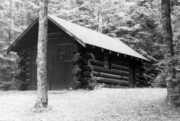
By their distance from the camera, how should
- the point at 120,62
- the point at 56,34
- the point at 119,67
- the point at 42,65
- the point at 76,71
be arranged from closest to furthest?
1. the point at 42,65
2. the point at 76,71
3. the point at 56,34
4. the point at 119,67
5. the point at 120,62

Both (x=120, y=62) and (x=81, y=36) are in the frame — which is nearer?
(x=81, y=36)

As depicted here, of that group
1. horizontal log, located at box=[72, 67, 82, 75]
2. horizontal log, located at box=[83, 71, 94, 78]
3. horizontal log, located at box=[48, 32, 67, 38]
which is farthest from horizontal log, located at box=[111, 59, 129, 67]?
horizontal log, located at box=[48, 32, 67, 38]

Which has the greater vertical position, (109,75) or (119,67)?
(119,67)

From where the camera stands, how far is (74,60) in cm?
1764

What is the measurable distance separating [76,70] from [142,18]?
18.2 metres

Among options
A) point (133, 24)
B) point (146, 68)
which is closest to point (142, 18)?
point (133, 24)

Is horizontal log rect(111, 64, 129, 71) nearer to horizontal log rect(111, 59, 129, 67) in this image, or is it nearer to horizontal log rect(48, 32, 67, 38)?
horizontal log rect(111, 59, 129, 67)

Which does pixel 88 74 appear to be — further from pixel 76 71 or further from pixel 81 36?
pixel 81 36

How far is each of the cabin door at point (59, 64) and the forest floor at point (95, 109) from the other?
429cm

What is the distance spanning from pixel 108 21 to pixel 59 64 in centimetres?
1874

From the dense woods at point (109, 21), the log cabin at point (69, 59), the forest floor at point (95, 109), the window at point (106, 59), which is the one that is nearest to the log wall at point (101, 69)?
the log cabin at point (69, 59)

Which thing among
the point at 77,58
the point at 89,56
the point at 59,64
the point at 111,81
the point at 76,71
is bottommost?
the point at 111,81

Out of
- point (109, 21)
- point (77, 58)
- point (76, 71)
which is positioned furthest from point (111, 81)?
point (109, 21)

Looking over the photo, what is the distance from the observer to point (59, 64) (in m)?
Answer: 19.2
